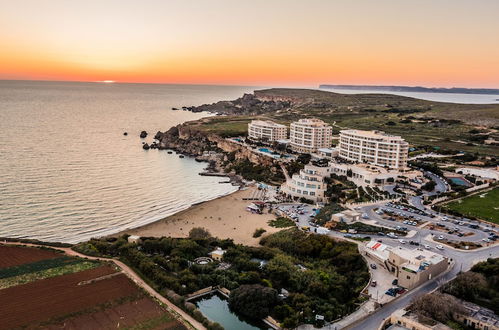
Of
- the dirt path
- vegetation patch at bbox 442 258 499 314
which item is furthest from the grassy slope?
the dirt path

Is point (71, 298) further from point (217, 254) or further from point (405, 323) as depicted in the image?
point (405, 323)

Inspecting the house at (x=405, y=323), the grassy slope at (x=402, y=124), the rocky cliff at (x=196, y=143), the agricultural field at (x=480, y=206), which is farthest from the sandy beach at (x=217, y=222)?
the grassy slope at (x=402, y=124)

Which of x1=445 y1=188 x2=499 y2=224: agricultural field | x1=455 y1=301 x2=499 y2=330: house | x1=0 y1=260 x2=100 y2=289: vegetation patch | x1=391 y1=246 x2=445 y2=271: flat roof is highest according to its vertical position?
x1=391 y1=246 x2=445 y2=271: flat roof

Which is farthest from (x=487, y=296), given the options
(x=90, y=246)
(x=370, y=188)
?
(x=90, y=246)

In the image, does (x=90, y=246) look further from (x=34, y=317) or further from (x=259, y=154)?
(x=259, y=154)

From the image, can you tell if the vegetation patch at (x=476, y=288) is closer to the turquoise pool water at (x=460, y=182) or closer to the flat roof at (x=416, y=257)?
the flat roof at (x=416, y=257)

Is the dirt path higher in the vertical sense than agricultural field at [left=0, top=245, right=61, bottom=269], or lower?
lower

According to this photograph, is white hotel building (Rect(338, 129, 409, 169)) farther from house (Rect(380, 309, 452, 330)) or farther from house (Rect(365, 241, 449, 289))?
house (Rect(380, 309, 452, 330))
